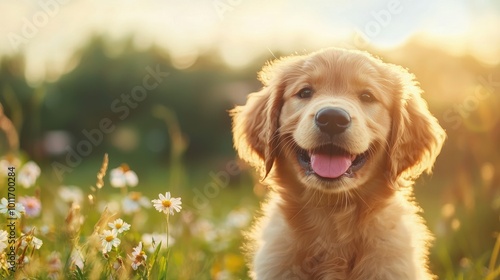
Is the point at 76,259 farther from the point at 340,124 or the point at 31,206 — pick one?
the point at 340,124

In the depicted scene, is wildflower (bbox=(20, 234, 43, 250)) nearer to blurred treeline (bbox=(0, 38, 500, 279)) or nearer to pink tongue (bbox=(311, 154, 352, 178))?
pink tongue (bbox=(311, 154, 352, 178))

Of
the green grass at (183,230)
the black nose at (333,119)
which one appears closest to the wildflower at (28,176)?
the green grass at (183,230)

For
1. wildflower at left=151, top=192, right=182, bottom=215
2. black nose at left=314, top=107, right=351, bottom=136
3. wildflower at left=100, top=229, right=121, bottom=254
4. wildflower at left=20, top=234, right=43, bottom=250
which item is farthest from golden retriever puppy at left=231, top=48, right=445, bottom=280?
wildflower at left=20, top=234, right=43, bottom=250

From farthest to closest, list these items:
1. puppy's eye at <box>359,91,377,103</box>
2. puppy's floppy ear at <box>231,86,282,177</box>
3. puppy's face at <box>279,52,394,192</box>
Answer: puppy's floppy ear at <box>231,86,282,177</box>, puppy's eye at <box>359,91,377,103</box>, puppy's face at <box>279,52,394,192</box>

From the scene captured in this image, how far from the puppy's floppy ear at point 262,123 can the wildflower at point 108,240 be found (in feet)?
3.50

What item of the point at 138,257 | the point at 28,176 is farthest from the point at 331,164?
the point at 28,176

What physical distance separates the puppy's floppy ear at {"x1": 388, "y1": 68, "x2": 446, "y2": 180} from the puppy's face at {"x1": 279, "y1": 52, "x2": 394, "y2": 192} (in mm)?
65

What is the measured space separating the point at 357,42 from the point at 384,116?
82 cm

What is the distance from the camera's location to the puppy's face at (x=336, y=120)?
3.49 metres

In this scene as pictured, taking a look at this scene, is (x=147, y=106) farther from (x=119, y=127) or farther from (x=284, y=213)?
(x=284, y=213)

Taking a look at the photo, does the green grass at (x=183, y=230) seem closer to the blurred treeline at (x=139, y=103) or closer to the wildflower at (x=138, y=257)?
the wildflower at (x=138, y=257)

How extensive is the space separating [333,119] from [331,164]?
0.29 meters

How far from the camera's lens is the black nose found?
344cm

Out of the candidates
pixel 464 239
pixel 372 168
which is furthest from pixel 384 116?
pixel 464 239
